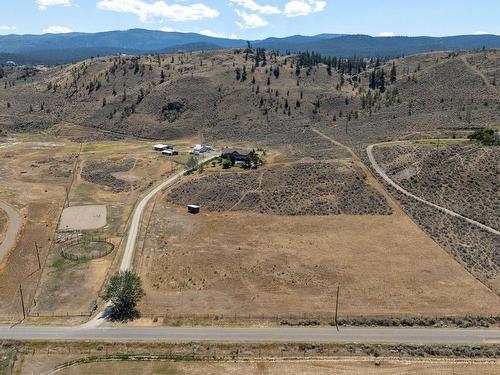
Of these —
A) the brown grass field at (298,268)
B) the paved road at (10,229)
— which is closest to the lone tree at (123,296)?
the brown grass field at (298,268)

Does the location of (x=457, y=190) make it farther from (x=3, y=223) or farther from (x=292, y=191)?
(x=3, y=223)

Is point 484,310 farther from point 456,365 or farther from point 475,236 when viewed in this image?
point 475,236

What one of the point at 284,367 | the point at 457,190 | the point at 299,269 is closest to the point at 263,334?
the point at 284,367

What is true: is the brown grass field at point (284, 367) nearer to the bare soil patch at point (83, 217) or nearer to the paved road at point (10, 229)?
the paved road at point (10, 229)

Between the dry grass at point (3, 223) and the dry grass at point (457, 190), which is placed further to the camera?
the dry grass at point (3, 223)

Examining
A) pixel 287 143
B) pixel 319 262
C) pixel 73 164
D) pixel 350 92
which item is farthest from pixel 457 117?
pixel 73 164

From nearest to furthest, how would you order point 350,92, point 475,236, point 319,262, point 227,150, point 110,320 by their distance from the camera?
point 110,320 → point 319,262 → point 475,236 → point 227,150 → point 350,92
